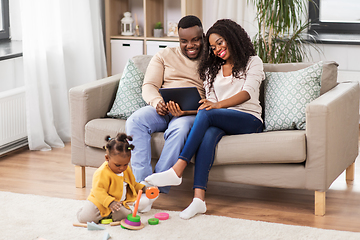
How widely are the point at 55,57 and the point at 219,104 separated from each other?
1703 millimetres

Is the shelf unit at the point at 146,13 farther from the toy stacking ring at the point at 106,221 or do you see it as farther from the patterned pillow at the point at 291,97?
the toy stacking ring at the point at 106,221

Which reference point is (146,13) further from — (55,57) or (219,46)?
→ (219,46)

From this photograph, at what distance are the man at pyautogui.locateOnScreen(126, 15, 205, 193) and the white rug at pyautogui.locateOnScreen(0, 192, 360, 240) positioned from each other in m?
0.28

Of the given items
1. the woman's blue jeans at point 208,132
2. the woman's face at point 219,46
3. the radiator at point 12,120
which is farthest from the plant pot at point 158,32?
the woman's blue jeans at point 208,132

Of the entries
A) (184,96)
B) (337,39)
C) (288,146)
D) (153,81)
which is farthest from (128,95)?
(337,39)

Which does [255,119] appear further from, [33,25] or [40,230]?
[33,25]

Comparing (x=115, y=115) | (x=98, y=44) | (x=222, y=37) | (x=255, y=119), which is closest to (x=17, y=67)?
(x=98, y=44)

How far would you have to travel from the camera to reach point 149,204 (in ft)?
7.63

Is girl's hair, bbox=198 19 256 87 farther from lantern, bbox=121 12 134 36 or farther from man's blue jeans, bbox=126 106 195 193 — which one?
lantern, bbox=121 12 134 36

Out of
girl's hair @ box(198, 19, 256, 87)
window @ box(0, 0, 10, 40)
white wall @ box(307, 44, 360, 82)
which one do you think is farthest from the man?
white wall @ box(307, 44, 360, 82)

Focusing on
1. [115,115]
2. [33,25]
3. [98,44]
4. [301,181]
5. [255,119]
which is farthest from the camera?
[98,44]

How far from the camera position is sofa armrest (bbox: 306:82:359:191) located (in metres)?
2.21

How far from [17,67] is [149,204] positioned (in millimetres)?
1804

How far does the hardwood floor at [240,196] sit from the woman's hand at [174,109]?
457 millimetres
